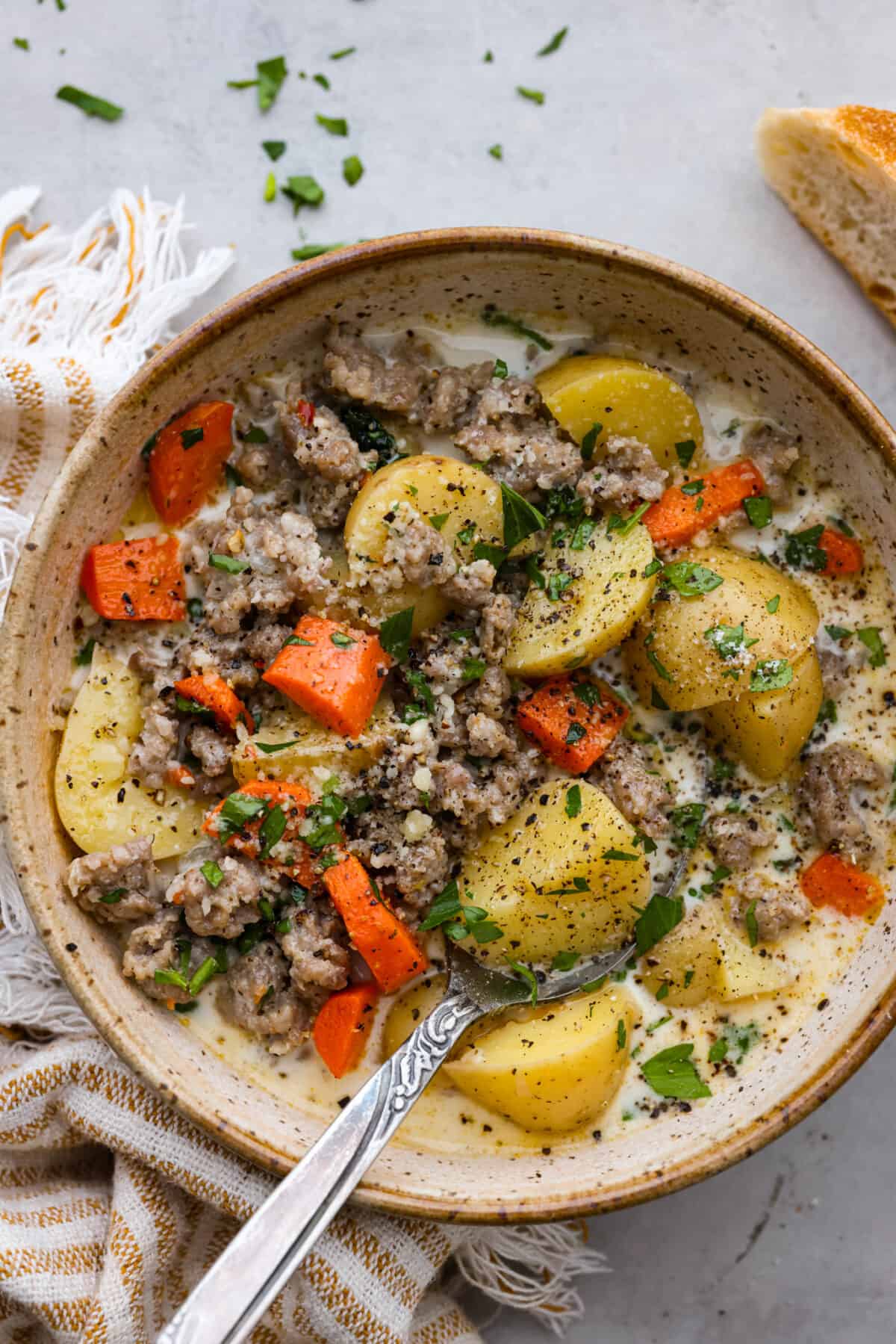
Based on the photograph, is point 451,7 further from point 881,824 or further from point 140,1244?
point 140,1244

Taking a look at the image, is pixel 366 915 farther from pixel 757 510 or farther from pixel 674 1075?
pixel 757 510

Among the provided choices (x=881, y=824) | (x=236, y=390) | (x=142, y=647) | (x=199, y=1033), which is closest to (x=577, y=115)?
(x=236, y=390)

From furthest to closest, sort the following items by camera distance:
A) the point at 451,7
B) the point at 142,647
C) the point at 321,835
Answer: the point at 451,7 → the point at 142,647 → the point at 321,835

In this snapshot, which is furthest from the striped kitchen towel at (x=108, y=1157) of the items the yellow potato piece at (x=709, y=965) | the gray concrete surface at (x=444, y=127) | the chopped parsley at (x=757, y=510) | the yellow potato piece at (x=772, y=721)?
the chopped parsley at (x=757, y=510)

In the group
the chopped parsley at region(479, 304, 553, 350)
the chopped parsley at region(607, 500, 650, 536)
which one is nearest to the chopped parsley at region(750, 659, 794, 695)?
the chopped parsley at region(607, 500, 650, 536)

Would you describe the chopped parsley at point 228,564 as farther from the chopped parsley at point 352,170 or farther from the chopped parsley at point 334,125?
the chopped parsley at point 334,125

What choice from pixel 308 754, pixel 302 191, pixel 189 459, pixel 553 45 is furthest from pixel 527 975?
pixel 553 45

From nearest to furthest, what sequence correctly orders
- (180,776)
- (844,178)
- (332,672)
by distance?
(332,672) < (180,776) < (844,178)
